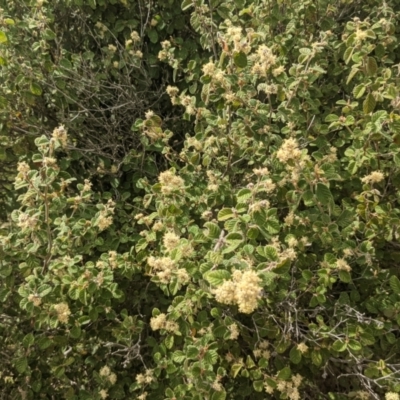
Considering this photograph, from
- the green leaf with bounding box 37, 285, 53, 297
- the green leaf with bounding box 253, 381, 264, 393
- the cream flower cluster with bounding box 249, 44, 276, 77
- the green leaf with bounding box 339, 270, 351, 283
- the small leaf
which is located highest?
the cream flower cluster with bounding box 249, 44, 276, 77

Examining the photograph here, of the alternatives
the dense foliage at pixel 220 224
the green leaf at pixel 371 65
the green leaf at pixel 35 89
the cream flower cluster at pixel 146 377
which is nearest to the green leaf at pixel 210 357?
the dense foliage at pixel 220 224

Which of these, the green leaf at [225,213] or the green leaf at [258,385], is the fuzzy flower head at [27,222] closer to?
the green leaf at [225,213]

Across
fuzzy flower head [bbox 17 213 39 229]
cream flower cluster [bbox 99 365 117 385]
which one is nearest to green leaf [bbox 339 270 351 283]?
cream flower cluster [bbox 99 365 117 385]

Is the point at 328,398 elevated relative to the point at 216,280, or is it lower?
lower

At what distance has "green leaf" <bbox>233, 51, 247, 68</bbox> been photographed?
5.80 ft

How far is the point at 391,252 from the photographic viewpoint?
2172mm

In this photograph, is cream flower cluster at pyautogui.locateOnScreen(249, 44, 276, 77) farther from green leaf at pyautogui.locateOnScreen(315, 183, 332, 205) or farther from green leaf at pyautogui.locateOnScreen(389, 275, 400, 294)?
green leaf at pyautogui.locateOnScreen(389, 275, 400, 294)

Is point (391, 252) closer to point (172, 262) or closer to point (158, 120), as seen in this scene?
point (172, 262)

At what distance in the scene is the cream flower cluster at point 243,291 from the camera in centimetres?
128

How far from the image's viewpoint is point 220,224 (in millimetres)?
2113

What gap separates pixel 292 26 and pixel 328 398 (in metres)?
1.83

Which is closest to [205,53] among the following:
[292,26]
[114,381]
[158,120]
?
[292,26]

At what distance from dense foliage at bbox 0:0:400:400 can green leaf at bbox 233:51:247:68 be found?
0.06 feet

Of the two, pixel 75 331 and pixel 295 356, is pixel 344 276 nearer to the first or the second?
pixel 295 356
